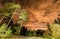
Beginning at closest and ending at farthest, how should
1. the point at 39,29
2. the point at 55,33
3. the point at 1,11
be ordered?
the point at 55,33
the point at 39,29
the point at 1,11

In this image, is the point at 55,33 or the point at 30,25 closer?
the point at 55,33

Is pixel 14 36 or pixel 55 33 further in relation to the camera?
pixel 14 36

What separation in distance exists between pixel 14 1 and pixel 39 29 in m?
0.84

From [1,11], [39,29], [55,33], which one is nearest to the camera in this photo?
[55,33]

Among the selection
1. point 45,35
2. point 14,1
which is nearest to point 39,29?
point 45,35

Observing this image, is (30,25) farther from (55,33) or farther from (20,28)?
(55,33)

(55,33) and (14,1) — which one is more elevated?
(14,1)

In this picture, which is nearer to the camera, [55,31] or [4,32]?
[55,31]

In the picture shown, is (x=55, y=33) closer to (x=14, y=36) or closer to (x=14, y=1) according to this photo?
(x=14, y=36)

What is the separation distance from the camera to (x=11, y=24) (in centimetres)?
406

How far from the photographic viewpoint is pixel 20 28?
3930 mm

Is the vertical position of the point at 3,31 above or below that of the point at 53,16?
below

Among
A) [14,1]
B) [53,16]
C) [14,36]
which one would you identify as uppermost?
[14,1]

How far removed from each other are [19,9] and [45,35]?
74cm
